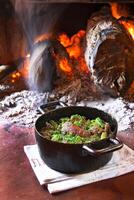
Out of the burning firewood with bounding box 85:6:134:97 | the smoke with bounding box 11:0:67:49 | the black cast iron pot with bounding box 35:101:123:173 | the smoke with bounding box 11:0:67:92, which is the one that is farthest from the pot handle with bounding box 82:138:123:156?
the smoke with bounding box 11:0:67:49

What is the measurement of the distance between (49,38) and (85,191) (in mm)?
1099

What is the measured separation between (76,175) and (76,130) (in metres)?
0.15

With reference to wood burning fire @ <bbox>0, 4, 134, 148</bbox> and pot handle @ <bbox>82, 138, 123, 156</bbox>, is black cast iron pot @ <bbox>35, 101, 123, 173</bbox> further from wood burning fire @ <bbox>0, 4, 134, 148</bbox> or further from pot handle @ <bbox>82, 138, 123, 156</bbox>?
wood burning fire @ <bbox>0, 4, 134, 148</bbox>

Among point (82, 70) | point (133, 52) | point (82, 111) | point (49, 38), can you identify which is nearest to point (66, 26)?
point (49, 38)

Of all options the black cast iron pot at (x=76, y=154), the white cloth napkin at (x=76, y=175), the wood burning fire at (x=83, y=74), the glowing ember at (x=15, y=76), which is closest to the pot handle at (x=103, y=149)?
the black cast iron pot at (x=76, y=154)

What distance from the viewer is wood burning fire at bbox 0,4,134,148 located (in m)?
1.63

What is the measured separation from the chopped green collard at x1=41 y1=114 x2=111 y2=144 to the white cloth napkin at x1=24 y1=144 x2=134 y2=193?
11 cm

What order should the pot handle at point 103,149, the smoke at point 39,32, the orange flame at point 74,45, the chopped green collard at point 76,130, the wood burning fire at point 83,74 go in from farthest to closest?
the orange flame at point 74,45 < the smoke at point 39,32 < the wood burning fire at point 83,74 < the chopped green collard at point 76,130 < the pot handle at point 103,149

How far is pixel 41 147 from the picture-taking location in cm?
108

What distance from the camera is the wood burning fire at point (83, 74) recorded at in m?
1.63

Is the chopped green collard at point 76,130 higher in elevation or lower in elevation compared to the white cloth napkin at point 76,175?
higher

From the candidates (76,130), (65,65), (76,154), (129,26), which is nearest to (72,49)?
(65,65)

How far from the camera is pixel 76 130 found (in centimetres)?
112

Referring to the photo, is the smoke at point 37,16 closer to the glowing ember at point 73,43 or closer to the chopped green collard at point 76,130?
the glowing ember at point 73,43
